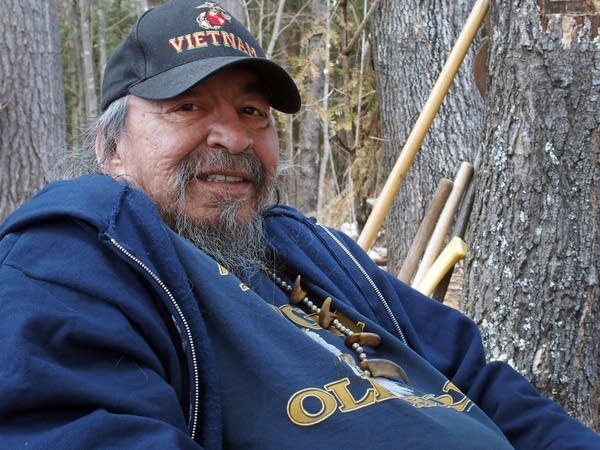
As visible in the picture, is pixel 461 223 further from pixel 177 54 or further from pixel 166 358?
pixel 166 358

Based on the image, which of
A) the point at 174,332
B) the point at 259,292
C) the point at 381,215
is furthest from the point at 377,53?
the point at 174,332

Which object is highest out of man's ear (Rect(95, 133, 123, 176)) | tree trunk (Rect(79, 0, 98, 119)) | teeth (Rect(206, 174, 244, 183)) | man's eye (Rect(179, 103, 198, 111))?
man's eye (Rect(179, 103, 198, 111))

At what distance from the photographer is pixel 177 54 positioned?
1669mm

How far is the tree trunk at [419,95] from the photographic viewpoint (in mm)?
4336

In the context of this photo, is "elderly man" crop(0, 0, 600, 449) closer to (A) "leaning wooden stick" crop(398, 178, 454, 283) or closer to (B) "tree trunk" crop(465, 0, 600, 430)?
(B) "tree trunk" crop(465, 0, 600, 430)

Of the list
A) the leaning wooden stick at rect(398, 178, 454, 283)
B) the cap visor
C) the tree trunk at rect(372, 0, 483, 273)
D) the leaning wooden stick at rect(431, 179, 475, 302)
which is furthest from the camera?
the tree trunk at rect(372, 0, 483, 273)

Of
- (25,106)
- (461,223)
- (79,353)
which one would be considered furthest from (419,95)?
(79,353)

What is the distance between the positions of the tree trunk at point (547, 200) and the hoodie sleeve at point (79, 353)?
4.87ft

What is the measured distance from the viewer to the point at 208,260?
4.96 feet

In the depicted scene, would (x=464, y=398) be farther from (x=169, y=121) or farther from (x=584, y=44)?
(x=584, y=44)

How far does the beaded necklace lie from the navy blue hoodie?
29 mm

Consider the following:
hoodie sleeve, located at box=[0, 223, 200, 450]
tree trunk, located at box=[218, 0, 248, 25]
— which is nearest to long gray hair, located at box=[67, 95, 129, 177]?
hoodie sleeve, located at box=[0, 223, 200, 450]

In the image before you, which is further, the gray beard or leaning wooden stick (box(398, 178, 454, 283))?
leaning wooden stick (box(398, 178, 454, 283))

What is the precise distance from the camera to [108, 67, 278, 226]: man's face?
1688 mm
